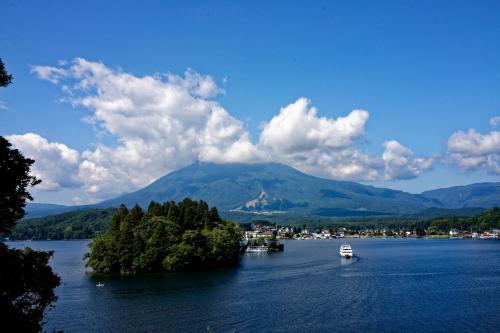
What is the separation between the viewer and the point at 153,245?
308ft

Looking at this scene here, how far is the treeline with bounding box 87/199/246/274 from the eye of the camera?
93625 mm

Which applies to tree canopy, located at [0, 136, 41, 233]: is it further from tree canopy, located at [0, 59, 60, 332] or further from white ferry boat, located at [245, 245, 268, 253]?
white ferry boat, located at [245, 245, 268, 253]

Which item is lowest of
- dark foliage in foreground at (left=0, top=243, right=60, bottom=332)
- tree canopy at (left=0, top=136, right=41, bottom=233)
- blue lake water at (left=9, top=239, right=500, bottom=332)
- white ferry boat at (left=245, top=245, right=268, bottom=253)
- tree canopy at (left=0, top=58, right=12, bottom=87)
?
blue lake water at (left=9, top=239, right=500, bottom=332)

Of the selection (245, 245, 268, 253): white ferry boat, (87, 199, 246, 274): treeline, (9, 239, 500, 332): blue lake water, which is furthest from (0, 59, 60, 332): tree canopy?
(245, 245, 268, 253): white ferry boat

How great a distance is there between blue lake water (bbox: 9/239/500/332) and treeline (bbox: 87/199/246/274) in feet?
15.6

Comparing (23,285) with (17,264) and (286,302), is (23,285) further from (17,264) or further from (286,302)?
(286,302)

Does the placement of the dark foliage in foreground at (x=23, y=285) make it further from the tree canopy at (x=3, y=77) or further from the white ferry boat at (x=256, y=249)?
the white ferry boat at (x=256, y=249)

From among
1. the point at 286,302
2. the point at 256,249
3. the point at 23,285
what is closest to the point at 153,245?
the point at 286,302

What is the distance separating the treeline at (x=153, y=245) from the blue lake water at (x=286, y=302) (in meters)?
4.75

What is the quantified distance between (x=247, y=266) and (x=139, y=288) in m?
39.0

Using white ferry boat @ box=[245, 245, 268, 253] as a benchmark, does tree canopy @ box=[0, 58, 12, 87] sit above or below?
above

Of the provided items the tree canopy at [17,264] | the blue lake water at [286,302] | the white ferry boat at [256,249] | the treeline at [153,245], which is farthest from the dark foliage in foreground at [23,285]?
the white ferry boat at [256,249]

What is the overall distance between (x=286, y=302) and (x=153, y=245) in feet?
136

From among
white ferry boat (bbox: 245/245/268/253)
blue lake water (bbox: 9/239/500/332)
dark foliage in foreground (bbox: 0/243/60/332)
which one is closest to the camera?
dark foliage in foreground (bbox: 0/243/60/332)
